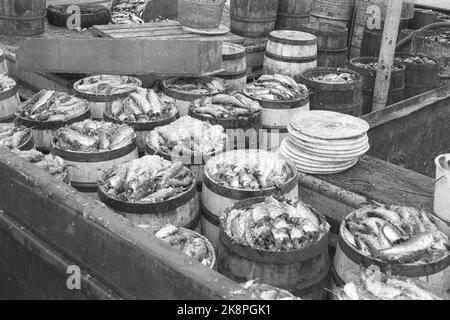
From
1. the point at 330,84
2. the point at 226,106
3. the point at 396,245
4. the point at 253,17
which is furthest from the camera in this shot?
the point at 253,17

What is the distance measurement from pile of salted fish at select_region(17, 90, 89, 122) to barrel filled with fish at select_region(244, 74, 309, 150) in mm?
1693

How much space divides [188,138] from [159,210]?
0.98 metres

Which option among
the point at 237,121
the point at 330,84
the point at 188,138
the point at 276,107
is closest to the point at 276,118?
the point at 276,107

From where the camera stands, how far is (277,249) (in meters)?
3.28

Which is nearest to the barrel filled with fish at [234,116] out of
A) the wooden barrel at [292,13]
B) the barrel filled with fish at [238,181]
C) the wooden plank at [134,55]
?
the barrel filled with fish at [238,181]

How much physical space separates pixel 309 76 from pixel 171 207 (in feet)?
11.6

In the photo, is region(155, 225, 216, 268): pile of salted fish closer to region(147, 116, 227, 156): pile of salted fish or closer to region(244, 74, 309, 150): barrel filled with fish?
region(147, 116, 227, 156): pile of salted fish

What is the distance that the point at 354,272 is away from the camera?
3289mm

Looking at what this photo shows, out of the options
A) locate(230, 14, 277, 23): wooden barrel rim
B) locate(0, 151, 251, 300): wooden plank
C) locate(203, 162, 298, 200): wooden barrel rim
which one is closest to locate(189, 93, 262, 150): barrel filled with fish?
locate(203, 162, 298, 200): wooden barrel rim

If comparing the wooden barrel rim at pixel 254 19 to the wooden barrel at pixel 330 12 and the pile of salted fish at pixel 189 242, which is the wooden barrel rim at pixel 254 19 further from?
the pile of salted fish at pixel 189 242

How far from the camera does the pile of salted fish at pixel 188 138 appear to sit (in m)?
4.46

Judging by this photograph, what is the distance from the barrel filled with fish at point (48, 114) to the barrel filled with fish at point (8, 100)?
1.17 ft

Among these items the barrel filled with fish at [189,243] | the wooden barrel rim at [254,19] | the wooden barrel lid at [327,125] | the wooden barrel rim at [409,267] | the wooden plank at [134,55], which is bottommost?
the barrel filled with fish at [189,243]

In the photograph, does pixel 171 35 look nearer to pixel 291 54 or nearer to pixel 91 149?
pixel 291 54
